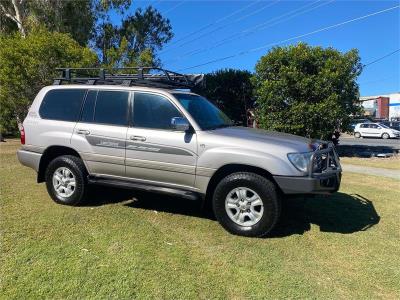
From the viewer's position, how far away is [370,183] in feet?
30.9

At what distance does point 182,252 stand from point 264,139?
176 centimetres

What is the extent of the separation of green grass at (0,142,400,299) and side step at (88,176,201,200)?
416 mm

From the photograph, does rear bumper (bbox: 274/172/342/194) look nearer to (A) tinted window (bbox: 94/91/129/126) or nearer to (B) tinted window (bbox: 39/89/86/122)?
(A) tinted window (bbox: 94/91/129/126)

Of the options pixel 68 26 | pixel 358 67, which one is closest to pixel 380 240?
pixel 358 67

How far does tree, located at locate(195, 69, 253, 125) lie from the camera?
58.0 ft

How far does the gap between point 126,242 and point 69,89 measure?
2.89m

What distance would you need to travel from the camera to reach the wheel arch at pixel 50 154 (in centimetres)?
657

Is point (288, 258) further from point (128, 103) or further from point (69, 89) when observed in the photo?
point (69, 89)

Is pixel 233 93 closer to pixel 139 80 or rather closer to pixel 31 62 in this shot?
pixel 31 62

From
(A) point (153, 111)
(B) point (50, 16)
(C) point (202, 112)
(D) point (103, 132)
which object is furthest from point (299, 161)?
(B) point (50, 16)

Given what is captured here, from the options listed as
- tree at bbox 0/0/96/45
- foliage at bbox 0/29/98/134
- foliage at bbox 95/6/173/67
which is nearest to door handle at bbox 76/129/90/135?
foliage at bbox 0/29/98/134

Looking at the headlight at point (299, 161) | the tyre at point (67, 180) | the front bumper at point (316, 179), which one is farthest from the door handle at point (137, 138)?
the headlight at point (299, 161)

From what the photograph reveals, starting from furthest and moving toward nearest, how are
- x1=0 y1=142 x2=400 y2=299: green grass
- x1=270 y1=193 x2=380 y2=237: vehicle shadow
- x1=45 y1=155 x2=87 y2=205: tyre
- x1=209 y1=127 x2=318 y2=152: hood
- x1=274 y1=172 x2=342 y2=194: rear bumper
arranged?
x1=45 y1=155 x2=87 y2=205: tyre < x1=270 y1=193 x2=380 y2=237: vehicle shadow < x1=209 y1=127 x2=318 y2=152: hood < x1=274 y1=172 x2=342 y2=194: rear bumper < x1=0 y1=142 x2=400 y2=299: green grass

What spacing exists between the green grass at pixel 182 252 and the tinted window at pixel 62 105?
1.35m
